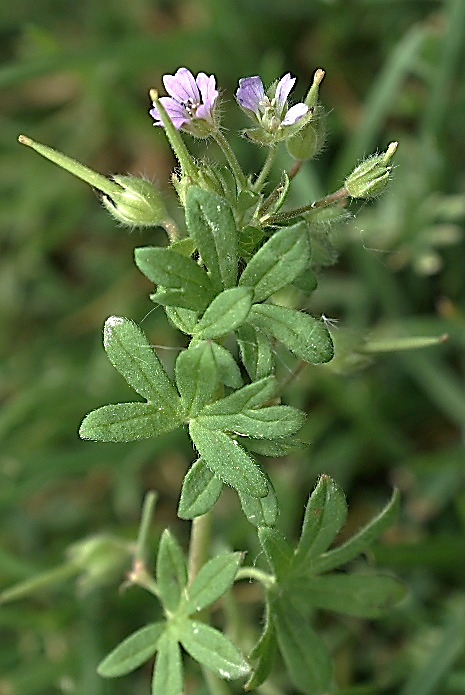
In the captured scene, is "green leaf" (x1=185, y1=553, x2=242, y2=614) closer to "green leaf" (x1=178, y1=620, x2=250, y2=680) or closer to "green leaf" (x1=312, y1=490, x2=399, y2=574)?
"green leaf" (x1=178, y1=620, x2=250, y2=680)

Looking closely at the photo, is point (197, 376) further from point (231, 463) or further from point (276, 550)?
point (276, 550)

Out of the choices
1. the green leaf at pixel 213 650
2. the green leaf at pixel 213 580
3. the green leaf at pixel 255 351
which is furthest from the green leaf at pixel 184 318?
the green leaf at pixel 213 650

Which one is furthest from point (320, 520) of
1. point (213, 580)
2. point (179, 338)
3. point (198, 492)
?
point (179, 338)

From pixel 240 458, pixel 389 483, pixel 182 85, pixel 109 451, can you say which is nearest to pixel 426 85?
pixel 389 483

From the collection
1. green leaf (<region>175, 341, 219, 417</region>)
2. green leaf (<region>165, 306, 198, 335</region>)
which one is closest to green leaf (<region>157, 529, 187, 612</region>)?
green leaf (<region>175, 341, 219, 417</region>)

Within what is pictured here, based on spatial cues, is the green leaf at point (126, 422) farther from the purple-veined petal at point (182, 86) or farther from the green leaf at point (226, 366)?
the purple-veined petal at point (182, 86)

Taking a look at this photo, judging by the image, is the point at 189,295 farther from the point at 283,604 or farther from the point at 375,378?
the point at 375,378
